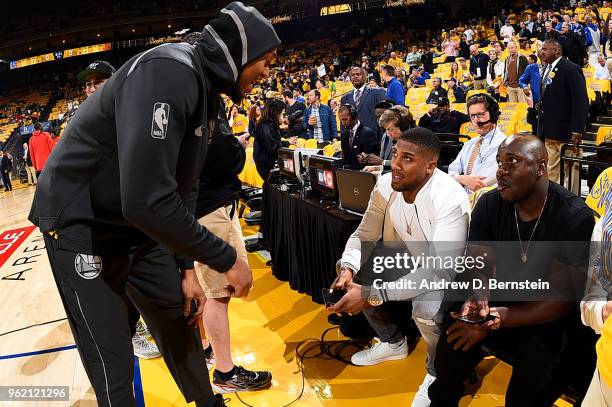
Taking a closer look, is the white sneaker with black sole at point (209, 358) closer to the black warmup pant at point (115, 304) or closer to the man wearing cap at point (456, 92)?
the black warmup pant at point (115, 304)

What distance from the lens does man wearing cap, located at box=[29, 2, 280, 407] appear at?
1357 millimetres

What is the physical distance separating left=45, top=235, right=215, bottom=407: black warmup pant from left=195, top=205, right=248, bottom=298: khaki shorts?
2.64 ft

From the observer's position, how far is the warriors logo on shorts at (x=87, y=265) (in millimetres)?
1678

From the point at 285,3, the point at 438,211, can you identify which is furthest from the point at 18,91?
the point at 438,211

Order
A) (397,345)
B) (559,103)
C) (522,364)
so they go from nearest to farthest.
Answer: (522,364) < (397,345) < (559,103)

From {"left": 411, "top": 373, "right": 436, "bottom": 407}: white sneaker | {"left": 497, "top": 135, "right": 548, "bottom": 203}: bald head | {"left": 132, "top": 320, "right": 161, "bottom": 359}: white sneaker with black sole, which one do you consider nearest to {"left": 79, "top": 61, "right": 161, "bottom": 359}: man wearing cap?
{"left": 132, "top": 320, "right": 161, "bottom": 359}: white sneaker with black sole

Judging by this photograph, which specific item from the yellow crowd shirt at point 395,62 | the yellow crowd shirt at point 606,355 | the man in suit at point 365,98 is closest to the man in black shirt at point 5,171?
the man in suit at point 365,98

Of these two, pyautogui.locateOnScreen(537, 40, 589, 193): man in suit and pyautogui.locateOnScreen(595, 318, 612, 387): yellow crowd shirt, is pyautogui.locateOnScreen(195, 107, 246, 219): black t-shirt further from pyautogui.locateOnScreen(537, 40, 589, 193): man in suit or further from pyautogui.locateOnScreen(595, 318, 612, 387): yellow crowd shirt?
pyautogui.locateOnScreen(537, 40, 589, 193): man in suit

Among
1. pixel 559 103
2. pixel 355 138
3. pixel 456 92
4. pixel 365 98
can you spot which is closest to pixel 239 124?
pixel 456 92

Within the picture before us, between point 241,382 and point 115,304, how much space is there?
55.2 inches

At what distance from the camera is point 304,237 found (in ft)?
13.4

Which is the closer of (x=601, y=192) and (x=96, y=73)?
(x=601, y=192)

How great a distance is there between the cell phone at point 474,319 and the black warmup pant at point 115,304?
3.69 feet

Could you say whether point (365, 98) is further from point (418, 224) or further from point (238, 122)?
point (238, 122)
